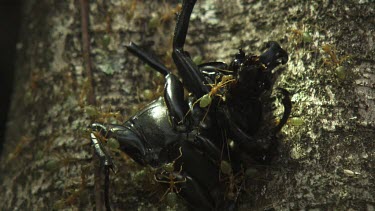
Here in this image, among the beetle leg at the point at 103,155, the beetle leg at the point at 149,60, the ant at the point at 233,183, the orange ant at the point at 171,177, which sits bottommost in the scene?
the ant at the point at 233,183

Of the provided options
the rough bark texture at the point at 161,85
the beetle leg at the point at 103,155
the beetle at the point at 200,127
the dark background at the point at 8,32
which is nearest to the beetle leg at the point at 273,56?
the beetle at the point at 200,127

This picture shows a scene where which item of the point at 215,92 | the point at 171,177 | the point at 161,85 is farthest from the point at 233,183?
the point at 161,85

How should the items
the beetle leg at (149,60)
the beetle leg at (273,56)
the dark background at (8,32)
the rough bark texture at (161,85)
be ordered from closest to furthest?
the rough bark texture at (161,85)
the beetle leg at (273,56)
the beetle leg at (149,60)
the dark background at (8,32)

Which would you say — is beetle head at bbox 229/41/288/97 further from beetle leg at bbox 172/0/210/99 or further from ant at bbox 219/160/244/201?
ant at bbox 219/160/244/201

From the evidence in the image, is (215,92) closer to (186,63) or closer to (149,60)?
(186,63)

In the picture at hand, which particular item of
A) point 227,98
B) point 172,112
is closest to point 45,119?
point 172,112

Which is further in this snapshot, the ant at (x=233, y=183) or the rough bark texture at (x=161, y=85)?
the ant at (x=233, y=183)

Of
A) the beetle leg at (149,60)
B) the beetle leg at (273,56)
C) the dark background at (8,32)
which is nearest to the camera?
the beetle leg at (273,56)

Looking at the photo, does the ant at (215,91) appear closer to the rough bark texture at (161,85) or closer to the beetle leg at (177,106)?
the beetle leg at (177,106)

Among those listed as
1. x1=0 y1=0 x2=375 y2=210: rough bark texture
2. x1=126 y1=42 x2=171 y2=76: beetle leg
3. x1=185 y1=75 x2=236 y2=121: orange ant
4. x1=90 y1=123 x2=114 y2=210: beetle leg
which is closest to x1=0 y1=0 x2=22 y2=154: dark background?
x1=0 y1=0 x2=375 y2=210: rough bark texture
